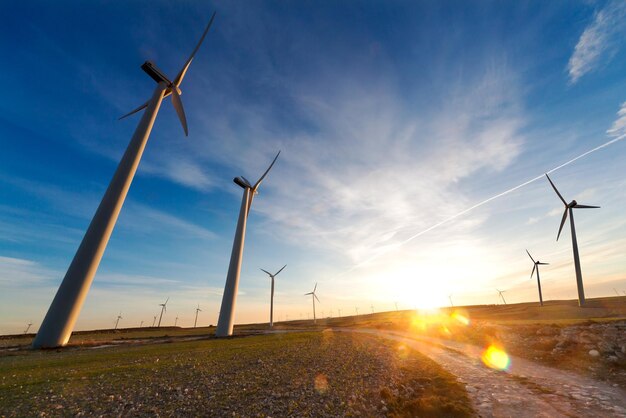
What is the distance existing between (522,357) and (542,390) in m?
16.1

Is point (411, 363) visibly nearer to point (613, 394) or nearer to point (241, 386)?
point (613, 394)

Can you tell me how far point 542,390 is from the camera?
17312mm

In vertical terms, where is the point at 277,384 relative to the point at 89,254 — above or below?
below

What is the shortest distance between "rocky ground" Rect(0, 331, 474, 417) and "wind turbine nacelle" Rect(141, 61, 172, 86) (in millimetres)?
54613

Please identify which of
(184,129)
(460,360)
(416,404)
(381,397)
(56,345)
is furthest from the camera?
(184,129)

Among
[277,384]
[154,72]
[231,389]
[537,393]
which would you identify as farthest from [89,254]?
[537,393]

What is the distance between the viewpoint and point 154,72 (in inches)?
2299

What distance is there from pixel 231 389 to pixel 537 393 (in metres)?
18.7

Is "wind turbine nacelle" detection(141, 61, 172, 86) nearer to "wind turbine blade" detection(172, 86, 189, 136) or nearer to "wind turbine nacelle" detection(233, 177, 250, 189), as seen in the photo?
"wind turbine blade" detection(172, 86, 189, 136)

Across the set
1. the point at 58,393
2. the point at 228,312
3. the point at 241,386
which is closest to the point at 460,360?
the point at 241,386

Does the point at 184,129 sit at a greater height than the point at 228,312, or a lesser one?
greater

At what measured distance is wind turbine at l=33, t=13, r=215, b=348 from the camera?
122ft

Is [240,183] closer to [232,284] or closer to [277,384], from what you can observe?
[232,284]

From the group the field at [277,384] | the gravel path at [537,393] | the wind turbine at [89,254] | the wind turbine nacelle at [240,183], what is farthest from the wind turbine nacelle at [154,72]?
the gravel path at [537,393]
